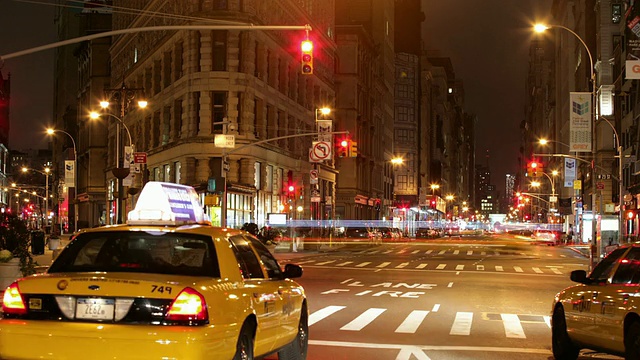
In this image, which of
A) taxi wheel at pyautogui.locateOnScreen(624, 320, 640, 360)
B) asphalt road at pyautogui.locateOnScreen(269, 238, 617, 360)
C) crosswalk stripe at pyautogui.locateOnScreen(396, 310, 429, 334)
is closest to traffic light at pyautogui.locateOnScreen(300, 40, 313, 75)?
asphalt road at pyautogui.locateOnScreen(269, 238, 617, 360)

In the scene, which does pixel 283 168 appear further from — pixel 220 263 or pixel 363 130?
pixel 220 263

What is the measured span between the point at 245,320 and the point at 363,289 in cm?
1677

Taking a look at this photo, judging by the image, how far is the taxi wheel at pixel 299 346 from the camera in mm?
10062

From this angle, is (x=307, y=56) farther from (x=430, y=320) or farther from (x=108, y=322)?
(x=108, y=322)

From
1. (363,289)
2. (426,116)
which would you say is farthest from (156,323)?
(426,116)

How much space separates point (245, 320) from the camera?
800 centimetres

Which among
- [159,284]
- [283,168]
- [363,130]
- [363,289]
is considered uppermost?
[363,130]

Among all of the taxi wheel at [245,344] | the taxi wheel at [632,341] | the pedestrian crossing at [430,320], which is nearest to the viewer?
the taxi wheel at [245,344]

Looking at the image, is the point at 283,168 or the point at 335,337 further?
the point at 283,168

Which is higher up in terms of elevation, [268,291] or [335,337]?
[268,291]

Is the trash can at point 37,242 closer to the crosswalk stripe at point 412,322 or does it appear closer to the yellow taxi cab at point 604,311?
the crosswalk stripe at point 412,322

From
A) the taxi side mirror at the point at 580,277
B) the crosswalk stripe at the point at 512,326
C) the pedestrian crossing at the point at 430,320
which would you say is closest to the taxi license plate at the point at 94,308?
the taxi side mirror at the point at 580,277

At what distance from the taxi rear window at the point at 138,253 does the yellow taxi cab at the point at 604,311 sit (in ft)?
16.0

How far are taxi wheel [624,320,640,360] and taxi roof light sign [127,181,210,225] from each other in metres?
5.01
